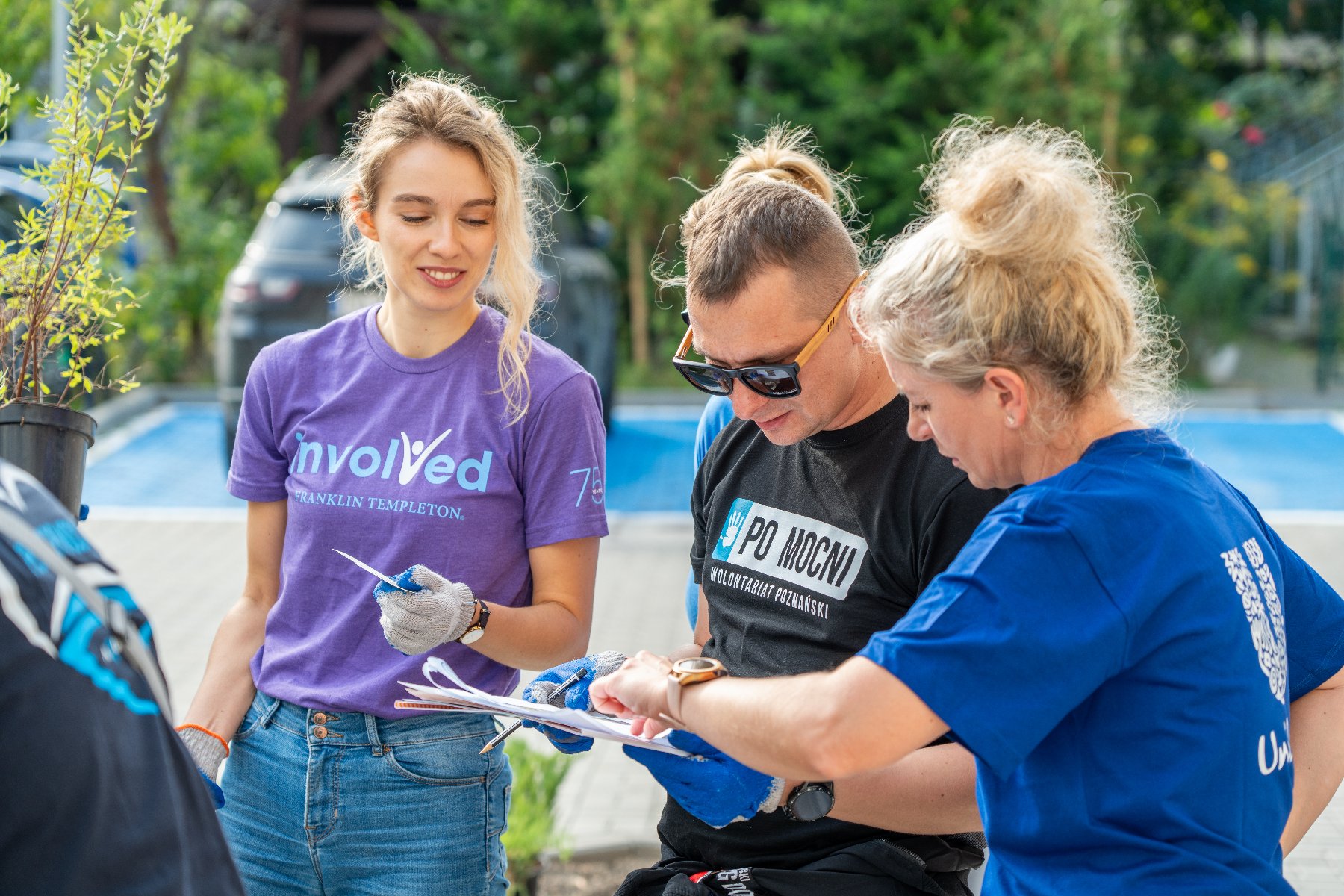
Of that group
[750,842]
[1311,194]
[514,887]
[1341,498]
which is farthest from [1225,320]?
[750,842]

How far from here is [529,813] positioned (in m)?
3.57

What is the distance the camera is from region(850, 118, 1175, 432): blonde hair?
1.53 m

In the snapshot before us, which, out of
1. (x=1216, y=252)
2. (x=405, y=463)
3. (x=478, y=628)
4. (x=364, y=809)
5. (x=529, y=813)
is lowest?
(x=529, y=813)

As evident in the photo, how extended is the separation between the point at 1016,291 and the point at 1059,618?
382mm

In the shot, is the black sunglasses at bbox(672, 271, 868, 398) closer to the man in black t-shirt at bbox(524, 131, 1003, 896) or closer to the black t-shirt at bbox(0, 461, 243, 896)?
the man in black t-shirt at bbox(524, 131, 1003, 896)

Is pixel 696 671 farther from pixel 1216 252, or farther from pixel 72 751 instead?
pixel 1216 252

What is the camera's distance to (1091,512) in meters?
1.45

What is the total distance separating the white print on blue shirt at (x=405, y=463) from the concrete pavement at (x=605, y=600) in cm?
190

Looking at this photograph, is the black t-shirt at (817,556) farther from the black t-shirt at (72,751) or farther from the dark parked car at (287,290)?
the dark parked car at (287,290)

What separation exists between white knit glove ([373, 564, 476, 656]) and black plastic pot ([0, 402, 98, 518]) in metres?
0.48

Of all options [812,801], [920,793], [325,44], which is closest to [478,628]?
[812,801]

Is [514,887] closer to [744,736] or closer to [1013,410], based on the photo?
[744,736]

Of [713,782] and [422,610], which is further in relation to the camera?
[422,610]

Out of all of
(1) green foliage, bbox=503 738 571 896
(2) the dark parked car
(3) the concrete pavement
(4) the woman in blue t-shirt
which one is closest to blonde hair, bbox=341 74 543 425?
(4) the woman in blue t-shirt
